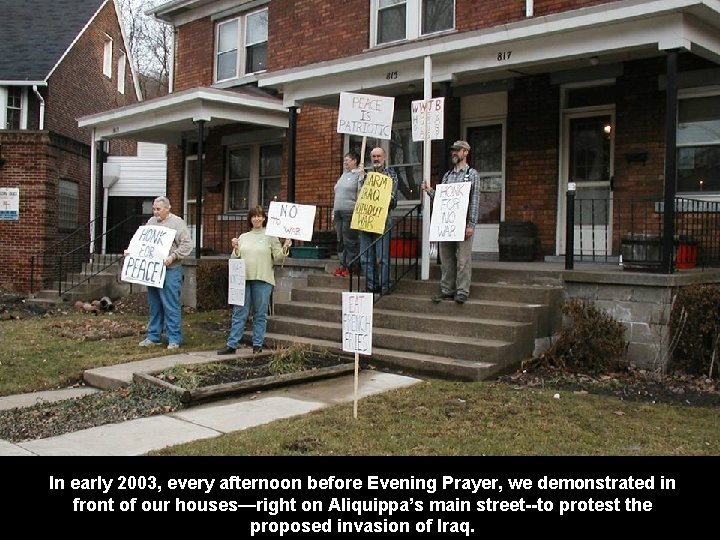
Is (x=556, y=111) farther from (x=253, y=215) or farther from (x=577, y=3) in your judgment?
(x=253, y=215)

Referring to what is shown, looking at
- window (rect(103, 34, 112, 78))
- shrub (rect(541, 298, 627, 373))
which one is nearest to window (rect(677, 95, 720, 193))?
shrub (rect(541, 298, 627, 373))

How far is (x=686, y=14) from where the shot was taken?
771cm

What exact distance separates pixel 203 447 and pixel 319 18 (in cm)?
1143

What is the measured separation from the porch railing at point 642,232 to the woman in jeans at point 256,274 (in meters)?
3.48

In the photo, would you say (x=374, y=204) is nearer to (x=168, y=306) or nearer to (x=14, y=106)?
(x=168, y=306)

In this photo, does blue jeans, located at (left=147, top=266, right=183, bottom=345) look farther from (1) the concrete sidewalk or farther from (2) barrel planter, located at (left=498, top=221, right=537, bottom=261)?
(2) barrel planter, located at (left=498, top=221, right=537, bottom=261)

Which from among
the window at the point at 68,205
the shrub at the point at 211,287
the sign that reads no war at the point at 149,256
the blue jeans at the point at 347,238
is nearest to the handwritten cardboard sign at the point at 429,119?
the blue jeans at the point at 347,238

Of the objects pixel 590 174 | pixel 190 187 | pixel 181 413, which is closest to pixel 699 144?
pixel 590 174

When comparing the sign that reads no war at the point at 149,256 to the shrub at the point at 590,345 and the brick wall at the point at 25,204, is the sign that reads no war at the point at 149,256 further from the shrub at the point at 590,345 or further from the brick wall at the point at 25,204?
the brick wall at the point at 25,204

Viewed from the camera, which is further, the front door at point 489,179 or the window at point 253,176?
the window at point 253,176

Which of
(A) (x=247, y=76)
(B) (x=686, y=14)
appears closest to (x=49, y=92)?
(A) (x=247, y=76)

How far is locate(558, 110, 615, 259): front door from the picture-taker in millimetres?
10555

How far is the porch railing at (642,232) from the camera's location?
26.6ft

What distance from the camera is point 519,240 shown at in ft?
35.6
